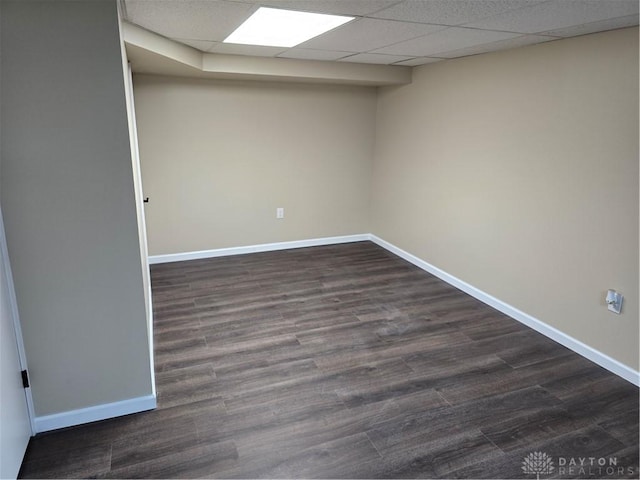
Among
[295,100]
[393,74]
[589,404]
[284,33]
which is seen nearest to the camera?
[589,404]

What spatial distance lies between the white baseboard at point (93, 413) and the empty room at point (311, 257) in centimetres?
1

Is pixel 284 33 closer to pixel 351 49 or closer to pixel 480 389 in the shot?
pixel 351 49

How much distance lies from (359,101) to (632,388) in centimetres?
369

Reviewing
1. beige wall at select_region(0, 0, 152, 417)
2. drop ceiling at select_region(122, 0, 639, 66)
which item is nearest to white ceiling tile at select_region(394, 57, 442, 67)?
drop ceiling at select_region(122, 0, 639, 66)

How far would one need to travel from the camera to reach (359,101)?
4918 mm

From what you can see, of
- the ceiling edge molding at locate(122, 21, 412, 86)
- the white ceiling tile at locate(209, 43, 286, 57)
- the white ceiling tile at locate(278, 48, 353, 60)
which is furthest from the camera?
the white ceiling tile at locate(278, 48, 353, 60)

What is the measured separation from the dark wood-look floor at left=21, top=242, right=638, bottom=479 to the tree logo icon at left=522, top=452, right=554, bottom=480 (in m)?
0.04

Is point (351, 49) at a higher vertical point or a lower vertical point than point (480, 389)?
higher

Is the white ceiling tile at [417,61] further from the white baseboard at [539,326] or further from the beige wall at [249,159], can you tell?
the white baseboard at [539,326]

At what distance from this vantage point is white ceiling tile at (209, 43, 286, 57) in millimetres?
3258

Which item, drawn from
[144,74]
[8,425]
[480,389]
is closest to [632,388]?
[480,389]

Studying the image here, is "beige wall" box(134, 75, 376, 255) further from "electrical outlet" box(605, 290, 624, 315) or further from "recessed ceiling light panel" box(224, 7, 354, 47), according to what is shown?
"electrical outlet" box(605, 290, 624, 315)

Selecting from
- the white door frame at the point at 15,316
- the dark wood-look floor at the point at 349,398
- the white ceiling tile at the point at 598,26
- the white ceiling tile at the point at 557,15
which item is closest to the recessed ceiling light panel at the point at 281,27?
the white ceiling tile at the point at 557,15

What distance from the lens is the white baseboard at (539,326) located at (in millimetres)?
2654
